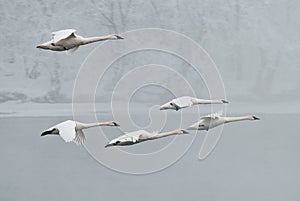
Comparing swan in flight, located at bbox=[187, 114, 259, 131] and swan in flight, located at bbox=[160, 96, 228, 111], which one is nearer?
swan in flight, located at bbox=[160, 96, 228, 111]

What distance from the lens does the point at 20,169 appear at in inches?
436

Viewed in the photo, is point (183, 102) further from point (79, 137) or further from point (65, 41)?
point (65, 41)

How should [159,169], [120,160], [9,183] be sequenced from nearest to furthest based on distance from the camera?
[9,183] < [159,169] < [120,160]

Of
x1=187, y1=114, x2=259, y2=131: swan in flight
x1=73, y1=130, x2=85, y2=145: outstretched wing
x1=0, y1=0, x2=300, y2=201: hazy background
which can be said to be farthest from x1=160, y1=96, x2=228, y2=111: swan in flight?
x1=0, y1=0, x2=300, y2=201: hazy background

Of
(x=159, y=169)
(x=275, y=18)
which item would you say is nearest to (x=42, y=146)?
(x=159, y=169)

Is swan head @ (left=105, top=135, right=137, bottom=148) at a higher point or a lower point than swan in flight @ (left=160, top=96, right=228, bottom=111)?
lower

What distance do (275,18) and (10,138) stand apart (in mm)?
4576

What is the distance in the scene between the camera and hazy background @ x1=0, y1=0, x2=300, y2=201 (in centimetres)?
1009

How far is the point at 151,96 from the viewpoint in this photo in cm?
991

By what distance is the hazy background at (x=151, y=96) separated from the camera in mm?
10086

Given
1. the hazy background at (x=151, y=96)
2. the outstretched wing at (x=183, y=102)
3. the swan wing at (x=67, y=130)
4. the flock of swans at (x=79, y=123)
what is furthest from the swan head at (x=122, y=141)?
the hazy background at (x=151, y=96)

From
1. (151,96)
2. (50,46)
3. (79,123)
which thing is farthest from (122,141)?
(151,96)

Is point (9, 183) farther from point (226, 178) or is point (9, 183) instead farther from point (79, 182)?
point (226, 178)

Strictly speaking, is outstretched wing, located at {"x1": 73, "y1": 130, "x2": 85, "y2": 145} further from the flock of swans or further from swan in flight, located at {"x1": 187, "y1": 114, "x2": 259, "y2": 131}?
swan in flight, located at {"x1": 187, "y1": 114, "x2": 259, "y2": 131}
